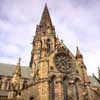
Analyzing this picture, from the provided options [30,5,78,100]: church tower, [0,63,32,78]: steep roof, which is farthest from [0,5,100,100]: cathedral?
[0,63,32,78]: steep roof

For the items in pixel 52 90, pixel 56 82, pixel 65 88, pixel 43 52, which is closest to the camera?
pixel 52 90

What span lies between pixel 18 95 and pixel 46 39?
57.1 feet

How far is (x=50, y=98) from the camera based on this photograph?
16.8m

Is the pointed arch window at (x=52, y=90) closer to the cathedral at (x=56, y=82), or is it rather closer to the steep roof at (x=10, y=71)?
the cathedral at (x=56, y=82)

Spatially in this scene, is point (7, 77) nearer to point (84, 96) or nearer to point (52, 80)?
point (52, 80)

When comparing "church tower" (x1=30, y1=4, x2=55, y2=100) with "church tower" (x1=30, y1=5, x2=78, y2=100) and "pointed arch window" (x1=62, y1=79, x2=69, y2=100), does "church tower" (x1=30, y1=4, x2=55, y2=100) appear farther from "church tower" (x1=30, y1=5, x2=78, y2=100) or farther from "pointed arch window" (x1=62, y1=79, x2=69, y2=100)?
"pointed arch window" (x1=62, y1=79, x2=69, y2=100)

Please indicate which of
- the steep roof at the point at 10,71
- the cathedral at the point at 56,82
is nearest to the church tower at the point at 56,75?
the cathedral at the point at 56,82

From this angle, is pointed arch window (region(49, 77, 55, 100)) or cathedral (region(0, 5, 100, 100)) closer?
pointed arch window (region(49, 77, 55, 100))

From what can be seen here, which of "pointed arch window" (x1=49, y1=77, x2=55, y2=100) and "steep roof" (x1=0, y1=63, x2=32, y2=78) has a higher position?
"steep roof" (x1=0, y1=63, x2=32, y2=78)

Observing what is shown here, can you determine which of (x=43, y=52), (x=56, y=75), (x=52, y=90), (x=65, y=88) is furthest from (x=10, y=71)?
(x=65, y=88)

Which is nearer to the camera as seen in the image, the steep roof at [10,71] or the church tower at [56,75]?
the church tower at [56,75]

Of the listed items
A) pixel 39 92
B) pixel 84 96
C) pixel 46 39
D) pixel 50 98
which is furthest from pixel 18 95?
pixel 46 39

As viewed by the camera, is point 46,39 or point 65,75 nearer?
point 65,75

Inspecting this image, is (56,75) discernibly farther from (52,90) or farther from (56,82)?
(52,90)
